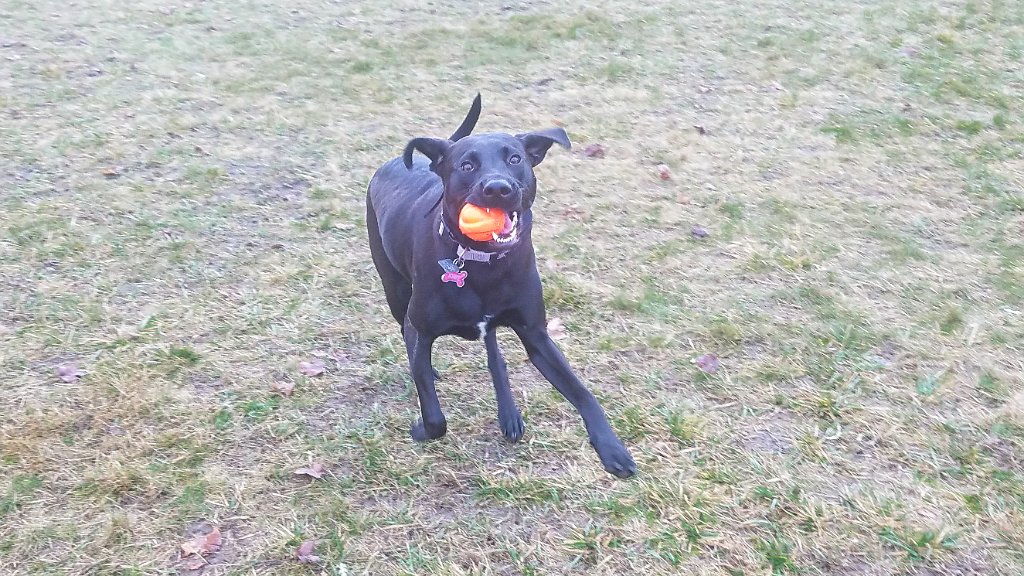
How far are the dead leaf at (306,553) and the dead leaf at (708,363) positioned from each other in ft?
6.42

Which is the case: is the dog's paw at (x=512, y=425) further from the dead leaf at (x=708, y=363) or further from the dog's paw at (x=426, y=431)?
the dead leaf at (x=708, y=363)

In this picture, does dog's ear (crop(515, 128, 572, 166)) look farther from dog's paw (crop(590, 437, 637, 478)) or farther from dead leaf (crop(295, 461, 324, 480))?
dead leaf (crop(295, 461, 324, 480))

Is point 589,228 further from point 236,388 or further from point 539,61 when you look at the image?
point 539,61

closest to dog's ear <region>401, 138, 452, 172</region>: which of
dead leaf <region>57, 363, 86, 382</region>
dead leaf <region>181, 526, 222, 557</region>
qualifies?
dead leaf <region>181, 526, 222, 557</region>

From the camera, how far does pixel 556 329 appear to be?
4.38 meters

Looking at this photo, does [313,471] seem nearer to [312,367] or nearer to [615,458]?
[312,367]

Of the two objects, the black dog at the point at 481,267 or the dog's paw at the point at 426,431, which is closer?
the black dog at the point at 481,267

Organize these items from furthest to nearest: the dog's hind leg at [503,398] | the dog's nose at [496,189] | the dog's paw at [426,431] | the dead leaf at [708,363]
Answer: the dead leaf at [708,363] → the dog's hind leg at [503,398] → the dog's paw at [426,431] → the dog's nose at [496,189]

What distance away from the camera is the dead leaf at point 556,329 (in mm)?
4320

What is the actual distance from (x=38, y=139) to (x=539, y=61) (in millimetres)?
4765

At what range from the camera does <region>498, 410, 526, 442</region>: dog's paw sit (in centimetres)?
356

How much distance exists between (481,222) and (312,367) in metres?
1.63

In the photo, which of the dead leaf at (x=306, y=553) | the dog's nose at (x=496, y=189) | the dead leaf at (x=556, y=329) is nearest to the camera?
the dog's nose at (x=496, y=189)

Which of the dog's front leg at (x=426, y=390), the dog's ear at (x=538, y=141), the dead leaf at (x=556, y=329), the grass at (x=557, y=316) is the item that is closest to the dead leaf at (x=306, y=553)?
the grass at (x=557, y=316)
